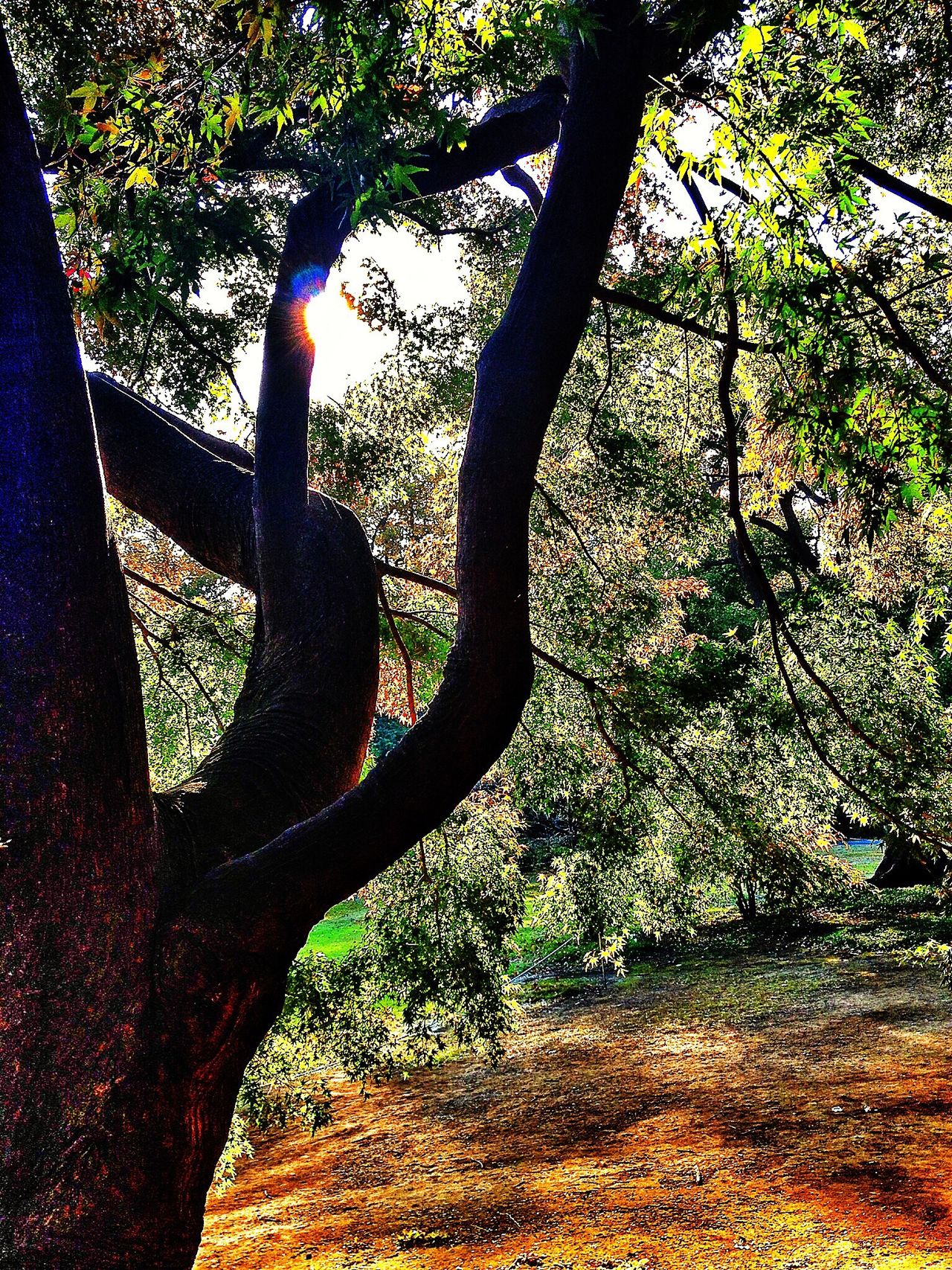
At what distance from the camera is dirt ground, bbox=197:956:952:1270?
609 centimetres

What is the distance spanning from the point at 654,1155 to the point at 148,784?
7.53m

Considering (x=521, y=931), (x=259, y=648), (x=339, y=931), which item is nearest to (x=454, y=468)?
(x=259, y=648)

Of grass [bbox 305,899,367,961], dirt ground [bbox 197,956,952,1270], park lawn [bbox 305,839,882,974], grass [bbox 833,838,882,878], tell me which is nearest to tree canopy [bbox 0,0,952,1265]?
dirt ground [bbox 197,956,952,1270]

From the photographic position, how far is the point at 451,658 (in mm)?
2270

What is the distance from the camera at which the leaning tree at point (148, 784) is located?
68.2 inches

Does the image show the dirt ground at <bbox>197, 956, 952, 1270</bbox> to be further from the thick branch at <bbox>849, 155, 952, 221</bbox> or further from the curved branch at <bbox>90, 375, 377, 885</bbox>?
A: the thick branch at <bbox>849, 155, 952, 221</bbox>

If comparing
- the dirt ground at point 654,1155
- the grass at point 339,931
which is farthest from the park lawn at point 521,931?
the dirt ground at point 654,1155

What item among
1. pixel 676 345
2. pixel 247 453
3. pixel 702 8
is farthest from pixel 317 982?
pixel 702 8

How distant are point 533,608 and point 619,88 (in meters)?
4.58

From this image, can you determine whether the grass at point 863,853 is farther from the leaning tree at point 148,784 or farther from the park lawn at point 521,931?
the leaning tree at point 148,784

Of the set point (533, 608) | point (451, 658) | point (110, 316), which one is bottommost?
point (451, 658)

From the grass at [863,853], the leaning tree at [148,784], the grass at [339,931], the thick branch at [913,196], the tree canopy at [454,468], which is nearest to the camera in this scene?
the leaning tree at [148,784]

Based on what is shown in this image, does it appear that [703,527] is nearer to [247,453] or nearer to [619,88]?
[247,453]

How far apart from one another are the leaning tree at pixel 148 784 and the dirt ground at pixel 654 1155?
5289mm
